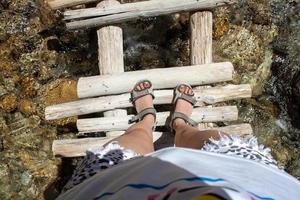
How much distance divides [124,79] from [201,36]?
2.29ft

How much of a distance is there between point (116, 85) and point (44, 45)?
123cm

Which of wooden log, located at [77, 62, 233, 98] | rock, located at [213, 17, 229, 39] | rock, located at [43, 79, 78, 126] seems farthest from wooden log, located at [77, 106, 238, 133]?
rock, located at [213, 17, 229, 39]

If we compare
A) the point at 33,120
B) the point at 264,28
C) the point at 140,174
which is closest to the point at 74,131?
the point at 33,120

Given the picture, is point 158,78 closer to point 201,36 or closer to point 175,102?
point 175,102

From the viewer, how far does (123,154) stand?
2.57 meters

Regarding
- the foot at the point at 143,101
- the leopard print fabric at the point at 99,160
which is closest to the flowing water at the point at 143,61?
the foot at the point at 143,101

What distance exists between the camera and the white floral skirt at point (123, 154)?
7.81 ft

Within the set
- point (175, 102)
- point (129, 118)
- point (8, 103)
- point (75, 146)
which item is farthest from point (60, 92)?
point (175, 102)

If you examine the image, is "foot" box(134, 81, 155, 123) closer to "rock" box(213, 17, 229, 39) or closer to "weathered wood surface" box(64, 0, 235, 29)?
"weathered wood surface" box(64, 0, 235, 29)

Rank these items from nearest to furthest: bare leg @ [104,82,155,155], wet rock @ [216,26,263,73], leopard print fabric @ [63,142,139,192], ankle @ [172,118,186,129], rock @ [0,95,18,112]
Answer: leopard print fabric @ [63,142,139,192]
bare leg @ [104,82,155,155]
ankle @ [172,118,186,129]
rock @ [0,95,18,112]
wet rock @ [216,26,263,73]

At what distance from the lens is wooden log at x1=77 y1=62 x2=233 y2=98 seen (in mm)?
3615

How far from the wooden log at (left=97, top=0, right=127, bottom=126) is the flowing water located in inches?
27.7

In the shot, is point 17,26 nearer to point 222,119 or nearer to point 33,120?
point 33,120

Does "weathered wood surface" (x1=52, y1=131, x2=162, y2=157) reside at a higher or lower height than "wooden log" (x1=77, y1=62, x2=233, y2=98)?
lower
